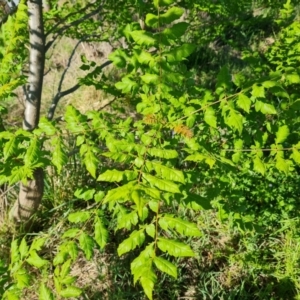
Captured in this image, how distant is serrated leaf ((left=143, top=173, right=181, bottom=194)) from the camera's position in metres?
1.22

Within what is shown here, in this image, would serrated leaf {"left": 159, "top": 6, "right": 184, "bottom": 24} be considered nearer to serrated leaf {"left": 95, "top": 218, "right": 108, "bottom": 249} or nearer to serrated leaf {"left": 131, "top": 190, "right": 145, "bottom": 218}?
serrated leaf {"left": 131, "top": 190, "right": 145, "bottom": 218}

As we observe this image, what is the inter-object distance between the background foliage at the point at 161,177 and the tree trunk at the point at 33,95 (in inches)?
4.5

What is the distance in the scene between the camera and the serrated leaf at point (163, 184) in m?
1.22

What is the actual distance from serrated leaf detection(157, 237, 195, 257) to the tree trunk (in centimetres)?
109

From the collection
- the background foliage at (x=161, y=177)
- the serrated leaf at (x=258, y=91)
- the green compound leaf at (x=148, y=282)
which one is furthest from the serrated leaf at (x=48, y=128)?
the serrated leaf at (x=258, y=91)

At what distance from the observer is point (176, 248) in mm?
1291

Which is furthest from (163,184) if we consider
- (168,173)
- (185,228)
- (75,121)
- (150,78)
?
(75,121)

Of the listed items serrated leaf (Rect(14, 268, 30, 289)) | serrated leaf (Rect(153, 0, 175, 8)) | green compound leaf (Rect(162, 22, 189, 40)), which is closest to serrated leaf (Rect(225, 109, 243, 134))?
green compound leaf (Rect(162, 22, 189, 40))

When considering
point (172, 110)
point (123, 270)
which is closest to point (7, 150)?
point (172, 110)

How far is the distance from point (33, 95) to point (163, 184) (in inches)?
68.0

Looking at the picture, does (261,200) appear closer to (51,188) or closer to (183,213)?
(183,213)

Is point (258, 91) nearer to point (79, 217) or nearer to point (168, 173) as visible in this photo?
point (168, 173)

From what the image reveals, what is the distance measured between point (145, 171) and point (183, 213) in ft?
6.37

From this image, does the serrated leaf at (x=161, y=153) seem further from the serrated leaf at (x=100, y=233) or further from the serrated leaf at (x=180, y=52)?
the serrated leaf at (x=100, y=233)
